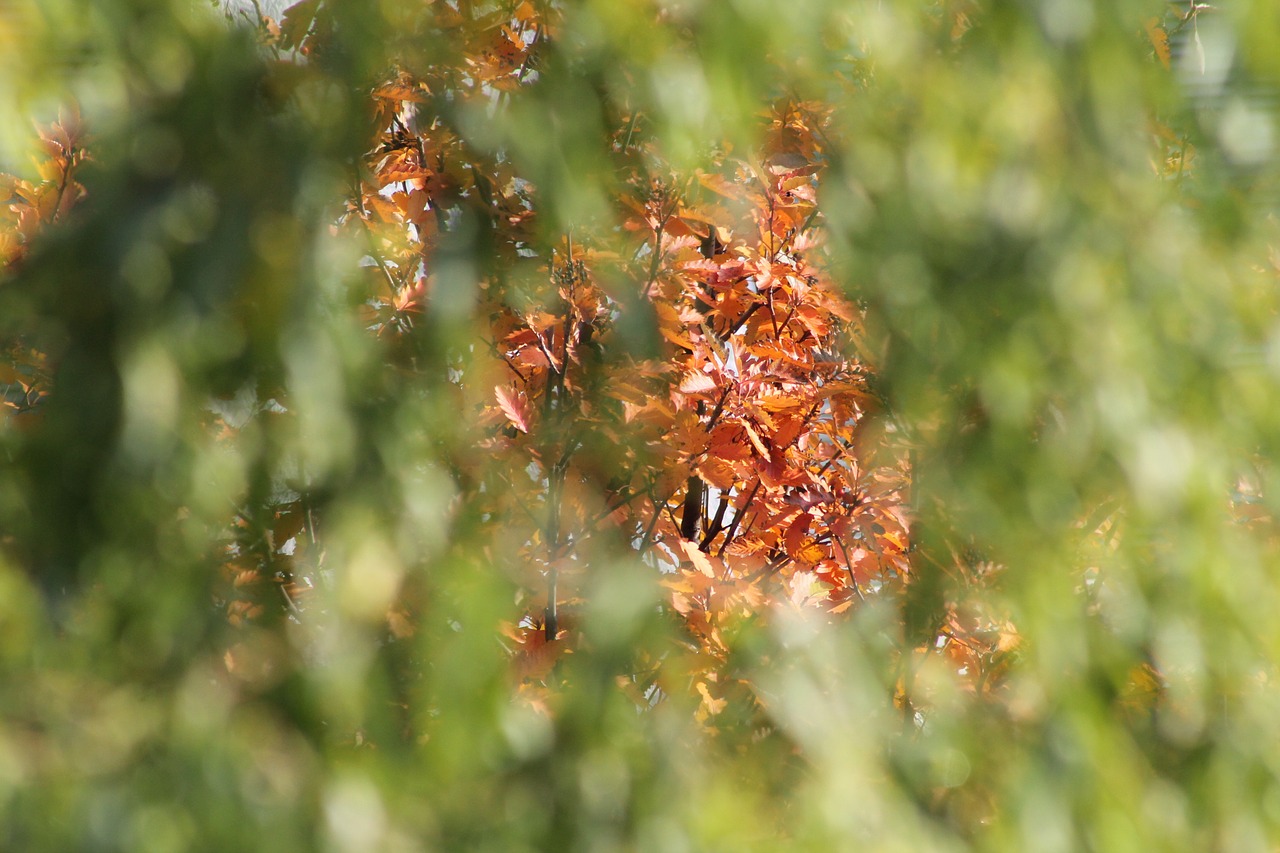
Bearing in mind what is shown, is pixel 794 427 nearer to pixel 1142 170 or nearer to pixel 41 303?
pixel 1142 170

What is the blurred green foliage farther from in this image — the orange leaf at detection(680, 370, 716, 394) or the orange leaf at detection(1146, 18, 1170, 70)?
the orange leaf at detection(680, 370, 716, 394)

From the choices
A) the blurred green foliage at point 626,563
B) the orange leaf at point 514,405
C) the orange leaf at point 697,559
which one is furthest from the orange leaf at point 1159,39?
the orange leaf at point 697,559

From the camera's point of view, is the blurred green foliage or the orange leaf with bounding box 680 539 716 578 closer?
the blurred green foliage

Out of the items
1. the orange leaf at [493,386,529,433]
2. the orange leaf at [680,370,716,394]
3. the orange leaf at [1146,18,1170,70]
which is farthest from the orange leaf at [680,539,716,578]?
the orange leaf at [1146,18,1170,70]

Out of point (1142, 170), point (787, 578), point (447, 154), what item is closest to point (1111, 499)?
point (1142, 170)

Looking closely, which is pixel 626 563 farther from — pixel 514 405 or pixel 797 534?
pixel 797 534

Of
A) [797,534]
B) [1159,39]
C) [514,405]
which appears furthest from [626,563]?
[797,534]

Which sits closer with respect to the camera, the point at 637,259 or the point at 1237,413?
the point at 1237,413

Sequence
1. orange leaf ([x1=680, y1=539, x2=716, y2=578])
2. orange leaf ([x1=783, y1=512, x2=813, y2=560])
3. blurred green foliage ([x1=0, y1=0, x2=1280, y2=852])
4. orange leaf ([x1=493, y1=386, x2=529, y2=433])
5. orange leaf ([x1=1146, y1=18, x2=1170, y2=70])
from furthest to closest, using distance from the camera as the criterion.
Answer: orange leaf ([x1=783, y1=512, x2=813, y2=560]), orange leaf ([x1=680, y1=539, x2=716, y2=578]), orange leaf ([x1=493, y1=386, x2=529, y2=433]), orange leaf ([x1=1146, y1=18, x2=1170, y2=70]), blurred green foliage ([x1=0, y1=0, x2=1280, y2=852])
